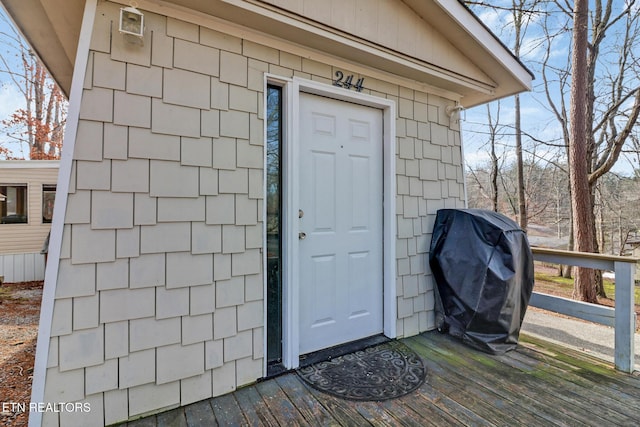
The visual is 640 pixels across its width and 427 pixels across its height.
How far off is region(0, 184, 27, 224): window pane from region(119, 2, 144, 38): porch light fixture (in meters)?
7.42

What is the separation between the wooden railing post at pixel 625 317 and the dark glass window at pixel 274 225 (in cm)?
249

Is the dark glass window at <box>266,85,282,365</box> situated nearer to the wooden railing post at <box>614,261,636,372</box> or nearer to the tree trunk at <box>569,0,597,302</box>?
the wooden railing post at <box>614,261,636,372</box>

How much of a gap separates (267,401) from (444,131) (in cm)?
284

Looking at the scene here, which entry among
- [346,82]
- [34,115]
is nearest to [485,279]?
[346,82]

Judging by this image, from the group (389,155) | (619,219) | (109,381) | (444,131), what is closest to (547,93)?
(619,219)

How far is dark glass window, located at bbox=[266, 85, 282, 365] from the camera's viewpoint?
2.26m

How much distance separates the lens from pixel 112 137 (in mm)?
1736

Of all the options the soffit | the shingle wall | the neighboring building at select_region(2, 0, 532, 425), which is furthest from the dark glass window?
the soffit

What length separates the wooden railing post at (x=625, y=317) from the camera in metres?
2.21

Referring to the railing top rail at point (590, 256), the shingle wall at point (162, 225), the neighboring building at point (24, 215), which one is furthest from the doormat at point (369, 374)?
the neighboring building at point (24, 215)

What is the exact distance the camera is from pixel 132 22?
5.68 ft

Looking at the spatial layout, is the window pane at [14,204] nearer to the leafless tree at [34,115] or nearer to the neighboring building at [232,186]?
the leafless tree at [34,115]

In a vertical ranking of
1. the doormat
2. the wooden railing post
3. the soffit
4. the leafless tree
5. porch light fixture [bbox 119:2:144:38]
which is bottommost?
the doormat

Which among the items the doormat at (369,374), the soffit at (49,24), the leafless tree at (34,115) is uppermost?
the leafless tree at (34,115)
